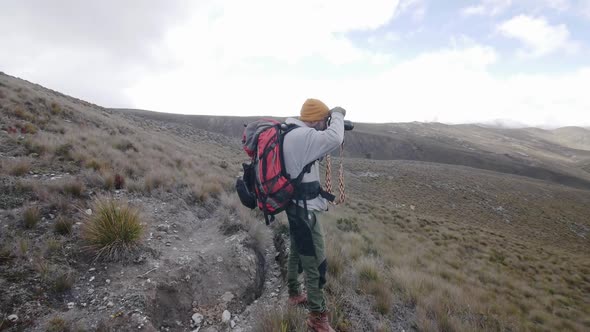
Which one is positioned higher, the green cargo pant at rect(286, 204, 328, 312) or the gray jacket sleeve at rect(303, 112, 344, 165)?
the gray jacket sleeve at rect(303, 112, 344, 165)

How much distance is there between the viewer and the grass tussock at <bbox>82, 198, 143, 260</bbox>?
413cm

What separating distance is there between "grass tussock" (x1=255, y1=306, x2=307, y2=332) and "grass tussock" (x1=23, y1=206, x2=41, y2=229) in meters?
3.78

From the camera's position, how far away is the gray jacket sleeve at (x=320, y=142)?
304 centimetres

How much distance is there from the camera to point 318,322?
335 centimetres

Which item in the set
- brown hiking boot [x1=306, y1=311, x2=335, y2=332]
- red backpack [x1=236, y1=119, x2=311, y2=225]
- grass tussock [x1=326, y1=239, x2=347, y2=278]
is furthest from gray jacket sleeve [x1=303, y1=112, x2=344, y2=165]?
grass tussock [x1=326, y1=239, x2=347, y2=278]

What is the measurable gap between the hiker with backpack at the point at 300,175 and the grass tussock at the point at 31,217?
3.47 meters

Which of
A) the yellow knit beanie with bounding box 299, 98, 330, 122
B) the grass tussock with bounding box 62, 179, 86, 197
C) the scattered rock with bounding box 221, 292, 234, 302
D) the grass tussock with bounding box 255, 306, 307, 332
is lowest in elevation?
the scattered rock with bounding box 221, 292, 234, 302

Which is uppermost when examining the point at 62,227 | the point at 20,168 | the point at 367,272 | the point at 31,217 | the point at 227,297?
the point at 20,168

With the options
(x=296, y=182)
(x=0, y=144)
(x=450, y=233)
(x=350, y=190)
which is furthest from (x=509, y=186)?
(x=0, y=144)

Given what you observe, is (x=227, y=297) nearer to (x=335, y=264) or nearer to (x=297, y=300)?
(x=297, y=300)

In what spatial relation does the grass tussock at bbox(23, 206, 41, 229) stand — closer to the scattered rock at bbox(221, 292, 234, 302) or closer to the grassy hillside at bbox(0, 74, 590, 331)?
the grassy hillside at bbox(0, 74, 590, 331)

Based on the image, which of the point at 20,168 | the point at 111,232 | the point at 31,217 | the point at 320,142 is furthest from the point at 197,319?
the point at 20,168

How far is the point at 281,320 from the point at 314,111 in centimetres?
252

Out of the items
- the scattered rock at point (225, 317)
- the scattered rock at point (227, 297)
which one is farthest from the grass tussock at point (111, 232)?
the scattered rock at point (225, 317)
